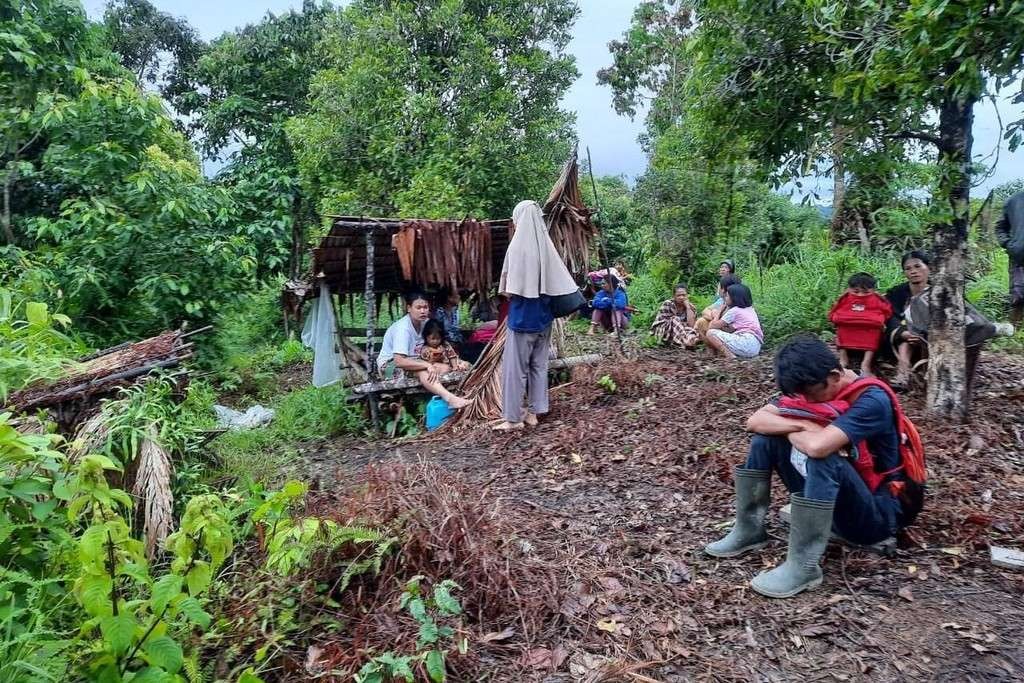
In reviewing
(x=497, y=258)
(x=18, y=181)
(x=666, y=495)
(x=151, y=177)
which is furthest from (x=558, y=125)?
(x=666, y=495)

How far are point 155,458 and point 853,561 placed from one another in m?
3.43

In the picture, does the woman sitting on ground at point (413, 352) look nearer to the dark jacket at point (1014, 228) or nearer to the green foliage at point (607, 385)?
the green foliage at point (607, 385)

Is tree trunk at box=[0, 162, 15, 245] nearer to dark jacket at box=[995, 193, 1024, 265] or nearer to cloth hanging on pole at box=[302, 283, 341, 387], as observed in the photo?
cloth hanging on pole at box=[302, 283, 341, 387]

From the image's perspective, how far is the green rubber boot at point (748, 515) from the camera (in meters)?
3.19

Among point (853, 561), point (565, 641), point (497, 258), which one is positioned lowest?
point (565, 641)

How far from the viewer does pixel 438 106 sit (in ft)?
35.2

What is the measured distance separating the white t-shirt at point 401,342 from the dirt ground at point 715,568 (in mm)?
1228

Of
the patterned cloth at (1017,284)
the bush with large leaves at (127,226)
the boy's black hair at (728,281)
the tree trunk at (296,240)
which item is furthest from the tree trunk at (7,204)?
the patterned cloth at (1017,284)

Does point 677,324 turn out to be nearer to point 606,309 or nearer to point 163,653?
point 606,309

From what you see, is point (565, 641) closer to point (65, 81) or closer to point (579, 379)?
point (579, 379)

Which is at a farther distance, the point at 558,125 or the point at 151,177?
the point at 558,125

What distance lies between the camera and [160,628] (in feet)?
7.02

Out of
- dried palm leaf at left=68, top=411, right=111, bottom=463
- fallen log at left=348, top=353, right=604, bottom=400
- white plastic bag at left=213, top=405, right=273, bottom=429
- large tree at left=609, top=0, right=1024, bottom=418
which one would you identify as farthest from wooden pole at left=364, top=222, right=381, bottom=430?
large tree at left=609, top=0, right=1024, bottom=418

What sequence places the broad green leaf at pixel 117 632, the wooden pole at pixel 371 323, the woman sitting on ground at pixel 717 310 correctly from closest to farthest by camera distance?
the broad green leaf at pixel 117 632 < the wooden pole at pixel 371 323 < the woman sitting on ground at pixel 717 310
